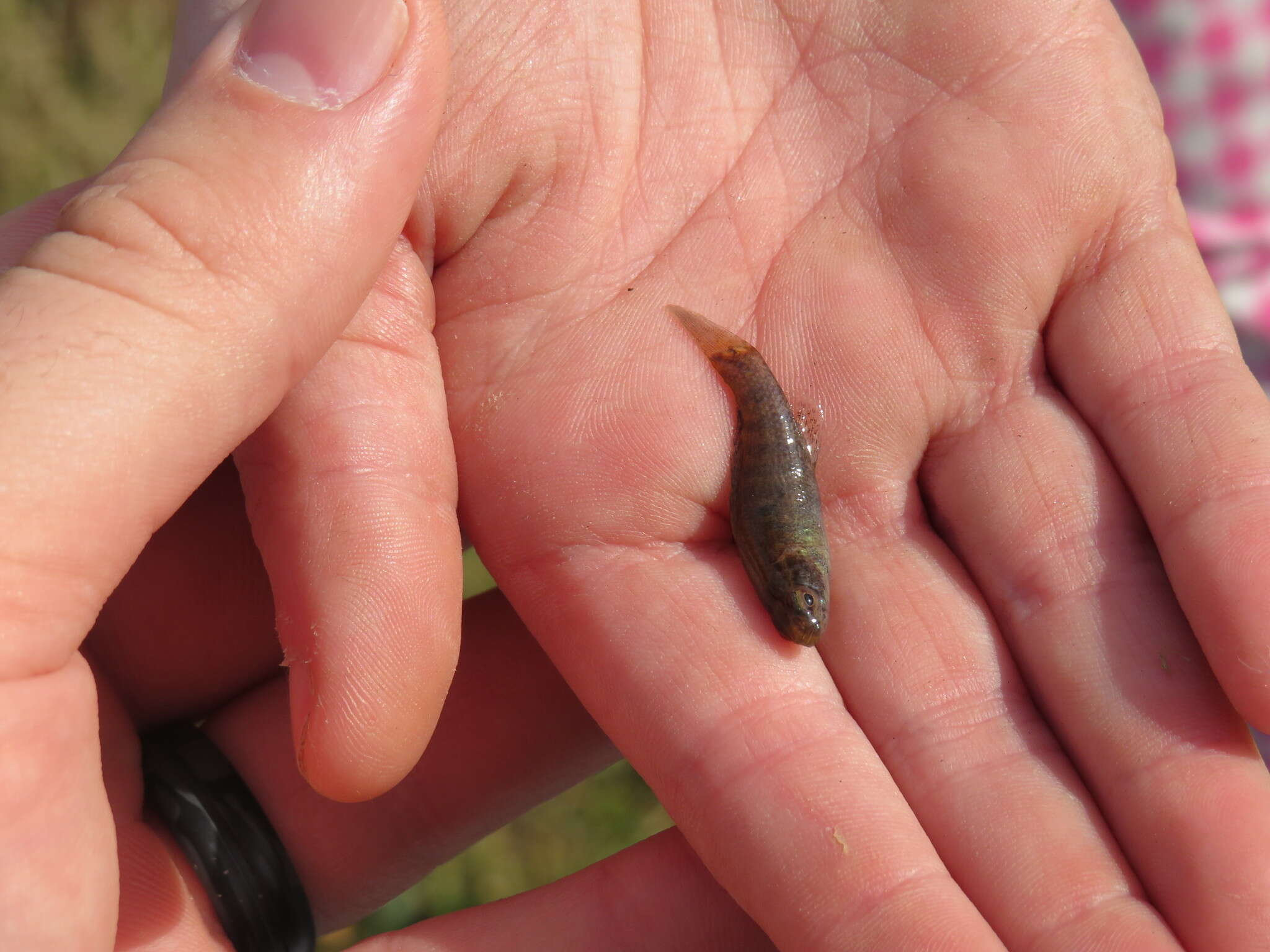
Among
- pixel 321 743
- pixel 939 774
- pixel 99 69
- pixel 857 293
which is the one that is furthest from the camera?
pixel 99 69

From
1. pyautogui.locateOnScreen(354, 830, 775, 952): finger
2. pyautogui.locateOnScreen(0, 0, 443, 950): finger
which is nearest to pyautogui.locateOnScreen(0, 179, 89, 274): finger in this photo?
pyautogui.locateOnScreen(0, 0, 443, 950): finger

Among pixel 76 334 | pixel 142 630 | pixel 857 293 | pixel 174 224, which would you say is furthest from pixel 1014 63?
pixel 142 630

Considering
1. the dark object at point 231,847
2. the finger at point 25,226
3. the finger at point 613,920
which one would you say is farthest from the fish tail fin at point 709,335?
the dark object at point 231,847

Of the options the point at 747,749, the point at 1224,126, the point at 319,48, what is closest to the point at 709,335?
the point at 747,749

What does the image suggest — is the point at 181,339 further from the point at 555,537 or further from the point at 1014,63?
the point at 1014,63

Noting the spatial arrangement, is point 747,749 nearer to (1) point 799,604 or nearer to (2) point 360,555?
(1) point 799,604

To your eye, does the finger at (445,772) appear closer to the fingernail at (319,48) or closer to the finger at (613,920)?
the finger at (613,920)
